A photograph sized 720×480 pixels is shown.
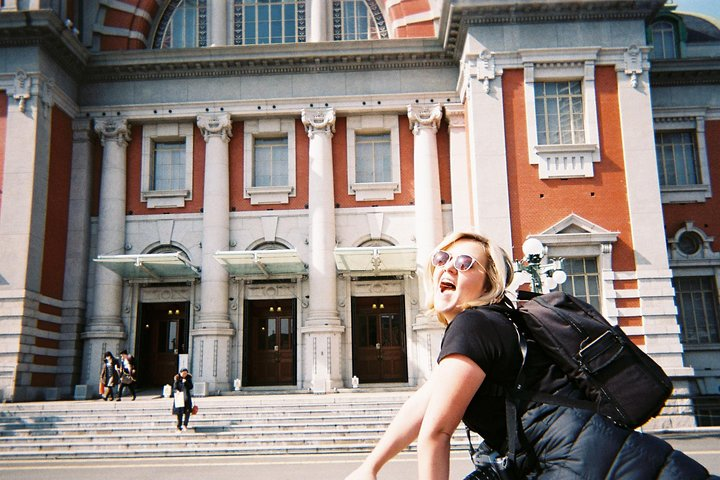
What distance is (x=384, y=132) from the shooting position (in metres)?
24.0

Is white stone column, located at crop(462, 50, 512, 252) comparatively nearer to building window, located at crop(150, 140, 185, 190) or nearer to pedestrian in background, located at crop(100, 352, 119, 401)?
building window, located at crop(150, 140, 185, 190)

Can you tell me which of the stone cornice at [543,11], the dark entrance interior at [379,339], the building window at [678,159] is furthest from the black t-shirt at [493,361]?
the building window at [678,159]

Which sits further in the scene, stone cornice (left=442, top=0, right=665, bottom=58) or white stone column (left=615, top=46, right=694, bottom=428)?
stone cornice (left=442, top=0, right=665, bottom=58)

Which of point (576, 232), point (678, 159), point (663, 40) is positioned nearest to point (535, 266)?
point (576, 232)

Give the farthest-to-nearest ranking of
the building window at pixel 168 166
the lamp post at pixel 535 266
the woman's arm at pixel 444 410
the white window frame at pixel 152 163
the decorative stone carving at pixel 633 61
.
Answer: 1. the building window at pixel 168 166
2. the white window frame at pixel 152 163
3. the decorative stone carving at pixel 633 61
4. the lamp post at pixel 535 266
5. the woman's arm at pixel 444 410

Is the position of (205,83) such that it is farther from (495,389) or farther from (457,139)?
(495,389)

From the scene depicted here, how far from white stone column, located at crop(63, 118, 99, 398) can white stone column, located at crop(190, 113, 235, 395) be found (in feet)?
12.0

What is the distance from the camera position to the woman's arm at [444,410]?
2.00 m

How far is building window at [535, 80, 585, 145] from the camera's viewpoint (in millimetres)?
20641

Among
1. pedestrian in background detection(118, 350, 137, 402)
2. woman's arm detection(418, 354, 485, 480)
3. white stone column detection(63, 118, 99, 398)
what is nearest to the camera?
woman's arm detection(418, 354, 485, 480)

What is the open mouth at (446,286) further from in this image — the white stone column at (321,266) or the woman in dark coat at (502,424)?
the white stone column at (321,266)

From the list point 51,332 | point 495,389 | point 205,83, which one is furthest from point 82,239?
point 495,389

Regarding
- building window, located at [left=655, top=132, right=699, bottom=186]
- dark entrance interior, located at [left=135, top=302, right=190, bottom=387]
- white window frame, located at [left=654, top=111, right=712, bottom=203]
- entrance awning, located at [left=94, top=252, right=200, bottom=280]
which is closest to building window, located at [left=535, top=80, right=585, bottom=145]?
white window frame, located at [left=654, top=111, right=712, bottom=203]

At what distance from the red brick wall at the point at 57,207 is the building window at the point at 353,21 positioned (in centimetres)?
1036
